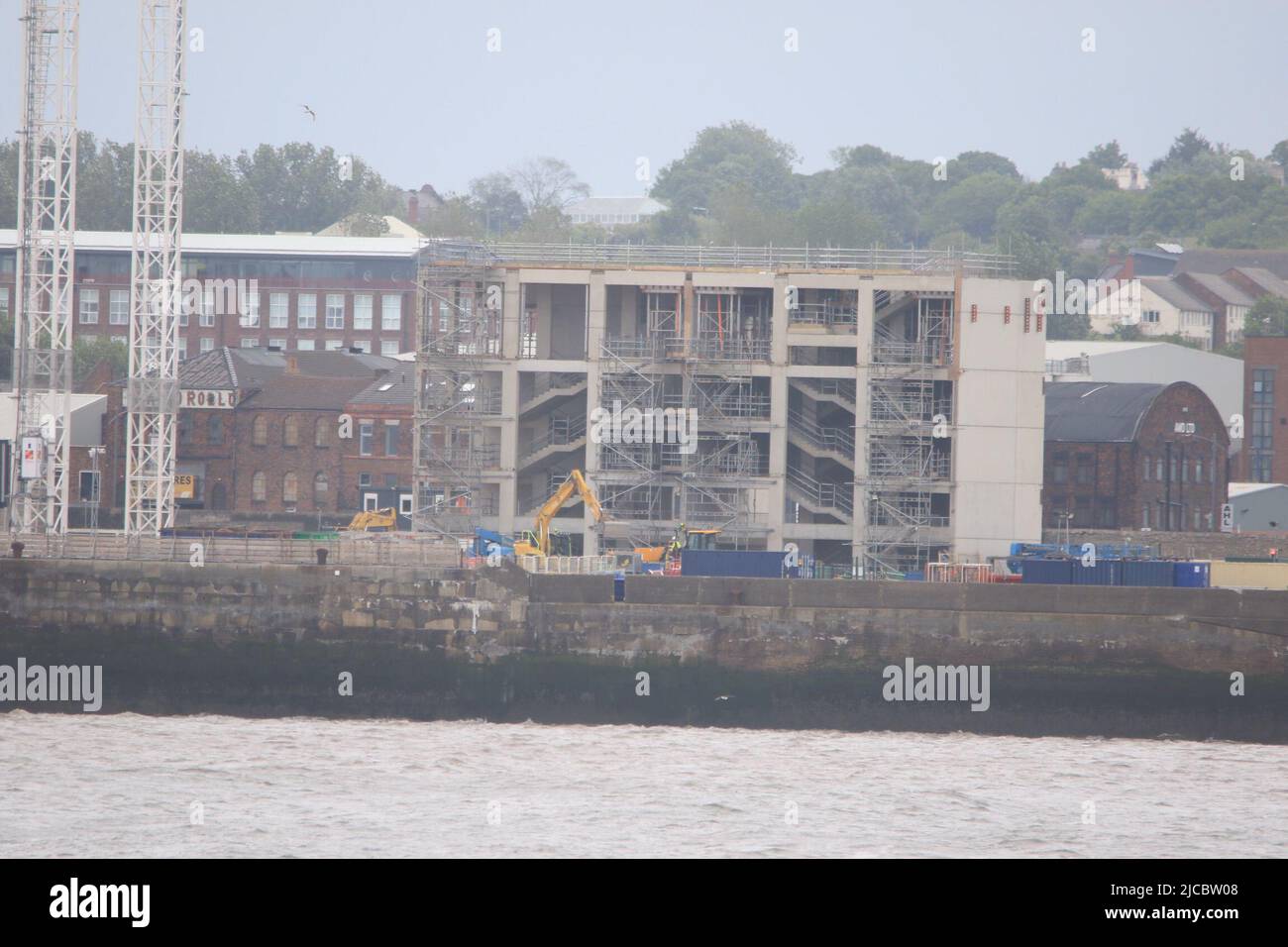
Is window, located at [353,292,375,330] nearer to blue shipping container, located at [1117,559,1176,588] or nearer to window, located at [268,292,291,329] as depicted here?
window, located at [268,292,291,329]

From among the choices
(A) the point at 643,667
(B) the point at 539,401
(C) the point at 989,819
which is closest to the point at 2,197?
(B) the point at 539,401

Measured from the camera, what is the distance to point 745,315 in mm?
80438

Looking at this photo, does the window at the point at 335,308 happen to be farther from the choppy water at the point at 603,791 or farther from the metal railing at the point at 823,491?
the choppy water at the point at 603,791

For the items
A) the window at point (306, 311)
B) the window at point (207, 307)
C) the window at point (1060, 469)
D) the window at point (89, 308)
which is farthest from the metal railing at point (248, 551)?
the window at point (306, 311)

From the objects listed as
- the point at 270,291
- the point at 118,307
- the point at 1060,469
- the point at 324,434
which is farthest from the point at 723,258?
the point at 118,307

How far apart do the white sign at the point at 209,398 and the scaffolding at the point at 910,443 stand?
33.2 meters

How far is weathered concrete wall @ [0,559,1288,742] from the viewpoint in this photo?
Result: 201 feet

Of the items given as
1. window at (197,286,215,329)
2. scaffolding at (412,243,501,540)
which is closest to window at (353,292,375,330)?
window at (197,286,215,329)

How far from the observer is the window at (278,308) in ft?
475

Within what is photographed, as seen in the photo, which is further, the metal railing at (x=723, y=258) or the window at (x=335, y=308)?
the window at (x=335, y=308)

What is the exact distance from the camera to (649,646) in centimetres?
6219
